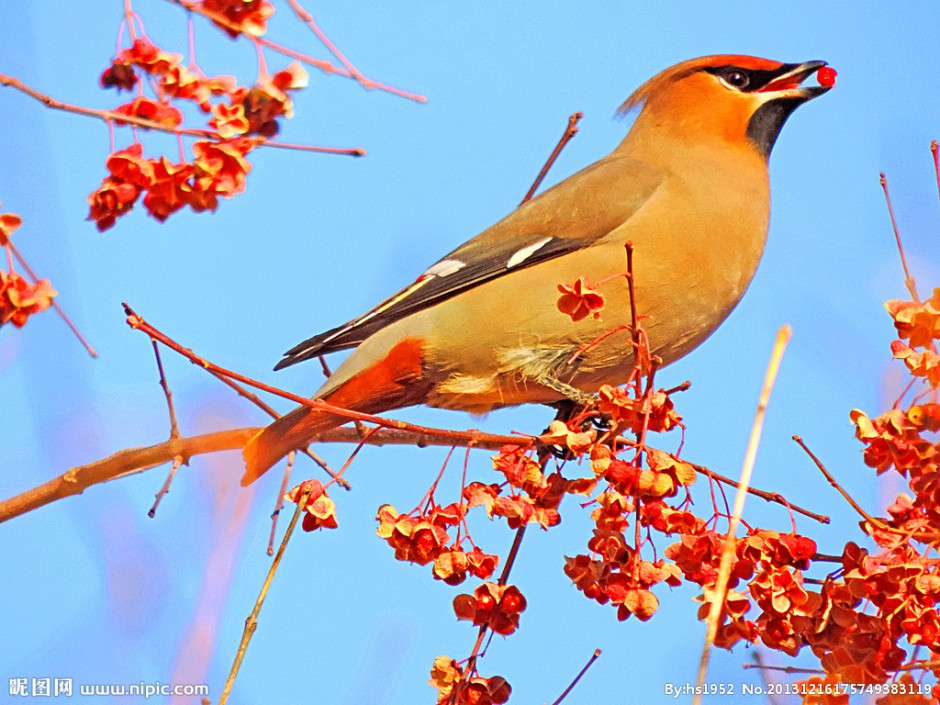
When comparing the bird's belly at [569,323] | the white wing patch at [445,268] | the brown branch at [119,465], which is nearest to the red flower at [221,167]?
the brown branch at [119,465]

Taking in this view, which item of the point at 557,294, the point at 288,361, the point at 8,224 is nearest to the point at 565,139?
the point at 557,294

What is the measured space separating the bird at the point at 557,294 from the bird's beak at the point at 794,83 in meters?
0.37

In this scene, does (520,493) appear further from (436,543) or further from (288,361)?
(288,361)

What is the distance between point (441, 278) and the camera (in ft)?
12.0

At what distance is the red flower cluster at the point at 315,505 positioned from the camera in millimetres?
2451

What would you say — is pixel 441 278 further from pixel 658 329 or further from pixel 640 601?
pixel 640 601

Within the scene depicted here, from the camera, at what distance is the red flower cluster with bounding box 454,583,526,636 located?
8.10 ft

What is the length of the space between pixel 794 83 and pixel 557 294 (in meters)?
1.39

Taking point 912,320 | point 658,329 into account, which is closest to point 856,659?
point 912,320

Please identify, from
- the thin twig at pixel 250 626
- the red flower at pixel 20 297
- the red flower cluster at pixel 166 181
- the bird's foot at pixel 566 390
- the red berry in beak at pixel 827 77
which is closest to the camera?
the thin twig at pixel 250 626

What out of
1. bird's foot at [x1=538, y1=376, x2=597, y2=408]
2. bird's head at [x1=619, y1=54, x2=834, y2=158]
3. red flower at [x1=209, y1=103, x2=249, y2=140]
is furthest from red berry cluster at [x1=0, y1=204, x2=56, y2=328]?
bird's head at [x1=619, y1=54, x2=834, y2=158]

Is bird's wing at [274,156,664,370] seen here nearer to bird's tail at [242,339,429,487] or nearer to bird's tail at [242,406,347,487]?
bird's tail at [242,339,429,487]

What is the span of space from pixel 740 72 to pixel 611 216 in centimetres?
99

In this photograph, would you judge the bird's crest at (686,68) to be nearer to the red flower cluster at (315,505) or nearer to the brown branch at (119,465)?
the brown branch at (119,465)
